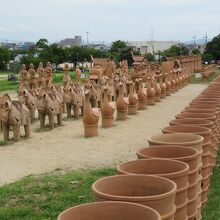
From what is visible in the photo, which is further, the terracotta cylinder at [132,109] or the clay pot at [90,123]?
the terracotta cylinder at [132,109]

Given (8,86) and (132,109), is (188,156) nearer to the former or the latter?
(132,109)

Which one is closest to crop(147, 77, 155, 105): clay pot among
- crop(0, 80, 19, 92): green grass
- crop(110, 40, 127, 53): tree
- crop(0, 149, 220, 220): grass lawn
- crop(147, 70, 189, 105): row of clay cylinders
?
crop(147, 70, 189, 105): row of clay cylinders

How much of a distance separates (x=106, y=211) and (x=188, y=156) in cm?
129

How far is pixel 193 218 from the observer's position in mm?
3893

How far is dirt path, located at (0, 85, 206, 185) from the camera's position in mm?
6945

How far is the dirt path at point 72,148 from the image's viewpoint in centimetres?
695

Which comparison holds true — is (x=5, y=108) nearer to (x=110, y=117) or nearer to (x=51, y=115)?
(x=51, y=115)

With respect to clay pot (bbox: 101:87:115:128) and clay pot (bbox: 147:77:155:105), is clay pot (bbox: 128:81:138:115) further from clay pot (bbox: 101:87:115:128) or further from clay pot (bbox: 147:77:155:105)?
clay pot (bbox: 147:77:155:105)

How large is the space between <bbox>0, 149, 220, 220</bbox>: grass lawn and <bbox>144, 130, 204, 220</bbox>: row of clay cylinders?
798mm

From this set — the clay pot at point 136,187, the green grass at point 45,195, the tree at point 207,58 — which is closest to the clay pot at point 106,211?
the clay pot at point 136,187

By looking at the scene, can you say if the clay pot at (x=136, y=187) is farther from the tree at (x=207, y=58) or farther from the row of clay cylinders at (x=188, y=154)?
the tree at (x=207, y=58)

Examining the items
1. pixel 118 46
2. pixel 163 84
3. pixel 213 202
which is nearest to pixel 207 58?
pixel 118 46

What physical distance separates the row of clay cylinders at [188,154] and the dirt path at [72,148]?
276 centimetres

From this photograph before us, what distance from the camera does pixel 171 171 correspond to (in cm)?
348
